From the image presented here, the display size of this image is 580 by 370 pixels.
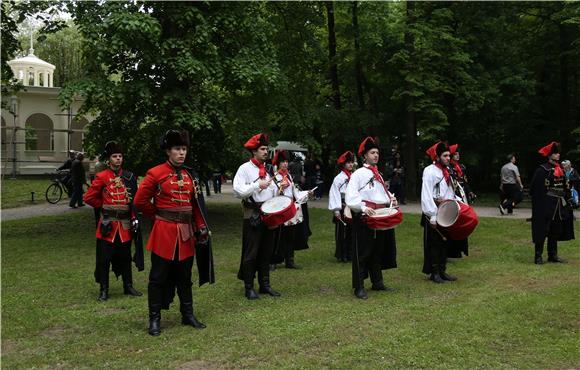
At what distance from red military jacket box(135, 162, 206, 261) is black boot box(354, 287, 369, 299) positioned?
2551 millimetres

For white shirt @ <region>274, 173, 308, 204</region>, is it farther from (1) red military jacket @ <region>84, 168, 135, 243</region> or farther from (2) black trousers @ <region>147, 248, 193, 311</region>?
(2) black trousers @ <region>147, 248, 193, 311</region>

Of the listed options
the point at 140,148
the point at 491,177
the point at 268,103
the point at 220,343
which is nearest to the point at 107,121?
the point at 140,148

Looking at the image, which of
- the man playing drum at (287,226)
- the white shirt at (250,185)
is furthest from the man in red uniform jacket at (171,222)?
the man playing drum at (287,226)

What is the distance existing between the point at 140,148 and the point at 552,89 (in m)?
20.4

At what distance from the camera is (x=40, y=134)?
39375 mm

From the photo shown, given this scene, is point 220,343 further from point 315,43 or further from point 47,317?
point 315,43

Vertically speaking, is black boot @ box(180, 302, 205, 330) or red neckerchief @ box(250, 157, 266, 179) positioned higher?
red neckerchief @ box(250, 157, 266, 179)

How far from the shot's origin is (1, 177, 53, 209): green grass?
21.6 meters

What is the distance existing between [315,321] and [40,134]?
123ft

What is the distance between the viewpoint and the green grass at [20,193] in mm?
21634

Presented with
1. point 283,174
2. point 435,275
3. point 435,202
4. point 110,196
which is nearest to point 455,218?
point 435,202

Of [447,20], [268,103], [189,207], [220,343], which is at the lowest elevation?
[220,343]

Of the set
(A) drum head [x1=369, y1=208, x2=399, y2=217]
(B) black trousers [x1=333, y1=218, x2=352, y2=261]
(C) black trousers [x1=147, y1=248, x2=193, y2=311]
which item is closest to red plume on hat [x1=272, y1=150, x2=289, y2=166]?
(B) black trousers [x1=333, y1=218, x2=352, y2=261]

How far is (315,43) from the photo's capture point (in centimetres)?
2134
